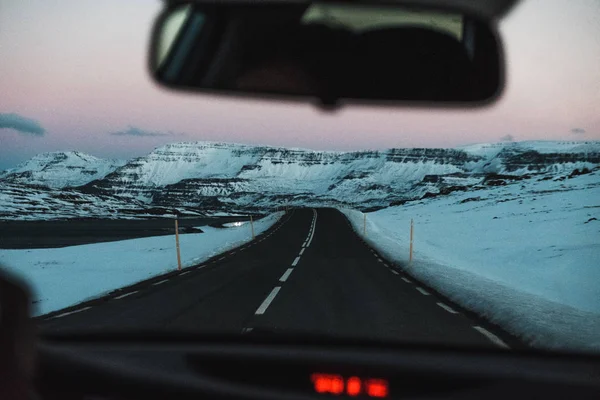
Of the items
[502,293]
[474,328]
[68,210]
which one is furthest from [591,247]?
[68,210]

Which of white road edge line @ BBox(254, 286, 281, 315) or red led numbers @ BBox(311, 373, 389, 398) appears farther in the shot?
white road edge line @ BBox(254, 286, 281, 315)

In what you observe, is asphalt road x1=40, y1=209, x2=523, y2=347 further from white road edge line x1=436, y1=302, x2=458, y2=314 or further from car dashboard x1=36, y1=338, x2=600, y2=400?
car dashboard x1=36, y1=338, x2=600, y2=400

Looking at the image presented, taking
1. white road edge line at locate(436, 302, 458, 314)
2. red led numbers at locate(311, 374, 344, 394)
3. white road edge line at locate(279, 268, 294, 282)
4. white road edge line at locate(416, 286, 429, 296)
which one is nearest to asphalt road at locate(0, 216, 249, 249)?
white road edge line at locate(279, 268, 294, 282)

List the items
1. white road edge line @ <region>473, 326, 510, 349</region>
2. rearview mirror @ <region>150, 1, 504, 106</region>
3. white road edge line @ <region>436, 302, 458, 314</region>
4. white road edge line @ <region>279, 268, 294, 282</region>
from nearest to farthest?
1. rearview mirror @ <region>150, 1, 504, 106</region>
2. white road edge line @ <region>473, 326, 510, 349</region>
3. white road edge line @ <region>436, 302, 458, 314</region>
4. white road edge line @ <region>279, 268, 294, 282</region>

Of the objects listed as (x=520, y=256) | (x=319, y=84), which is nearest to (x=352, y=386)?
(x=319, y=84)

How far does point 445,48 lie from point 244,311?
252 inches

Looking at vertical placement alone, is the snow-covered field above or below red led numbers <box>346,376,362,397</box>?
below

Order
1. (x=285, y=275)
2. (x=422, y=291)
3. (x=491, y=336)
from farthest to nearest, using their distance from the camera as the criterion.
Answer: (x=285, y=275), (x=422, y=291), (x=491, y=336)

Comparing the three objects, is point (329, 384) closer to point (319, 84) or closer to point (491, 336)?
point (319, 84)

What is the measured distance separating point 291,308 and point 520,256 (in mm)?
20972

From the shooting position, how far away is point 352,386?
2.67 meters

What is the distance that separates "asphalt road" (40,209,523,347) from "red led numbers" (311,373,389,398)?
1211 mm

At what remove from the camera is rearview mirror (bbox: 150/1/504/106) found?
2184 mm

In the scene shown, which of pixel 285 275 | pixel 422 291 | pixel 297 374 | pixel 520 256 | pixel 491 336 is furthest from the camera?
pixel 520 256
